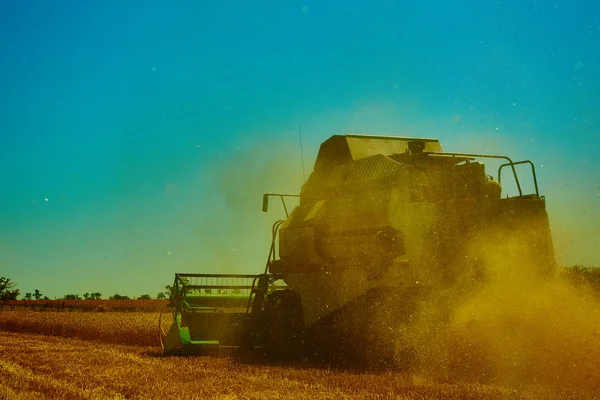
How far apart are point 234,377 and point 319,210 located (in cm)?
322

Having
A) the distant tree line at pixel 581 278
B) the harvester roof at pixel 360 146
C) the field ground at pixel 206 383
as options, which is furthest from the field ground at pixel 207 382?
the harvester roof at pixel 360 146

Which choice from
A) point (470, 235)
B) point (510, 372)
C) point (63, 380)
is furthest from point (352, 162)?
point (63, 380)

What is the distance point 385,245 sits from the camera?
8562 millimetres

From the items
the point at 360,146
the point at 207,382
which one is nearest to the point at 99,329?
the point at 360,146

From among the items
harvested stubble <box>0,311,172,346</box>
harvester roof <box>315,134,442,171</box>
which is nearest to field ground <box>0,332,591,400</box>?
Result: harvester roof <box>315,134,442,171</box>

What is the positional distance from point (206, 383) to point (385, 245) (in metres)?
2.98

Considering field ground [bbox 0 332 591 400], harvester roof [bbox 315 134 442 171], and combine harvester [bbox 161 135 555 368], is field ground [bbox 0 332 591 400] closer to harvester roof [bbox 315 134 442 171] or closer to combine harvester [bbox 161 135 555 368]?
combine harvester [bbox 161 135 555 368]

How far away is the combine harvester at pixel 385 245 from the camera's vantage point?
27.6ft

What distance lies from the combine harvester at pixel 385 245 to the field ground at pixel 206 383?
93 centimetres

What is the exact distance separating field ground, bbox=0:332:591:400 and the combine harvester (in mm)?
933

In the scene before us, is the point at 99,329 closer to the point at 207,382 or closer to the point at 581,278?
the point at 207,382

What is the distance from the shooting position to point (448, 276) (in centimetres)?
834

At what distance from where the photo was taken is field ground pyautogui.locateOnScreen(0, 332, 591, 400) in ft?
21.6

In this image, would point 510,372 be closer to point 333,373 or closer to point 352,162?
point 333,373
